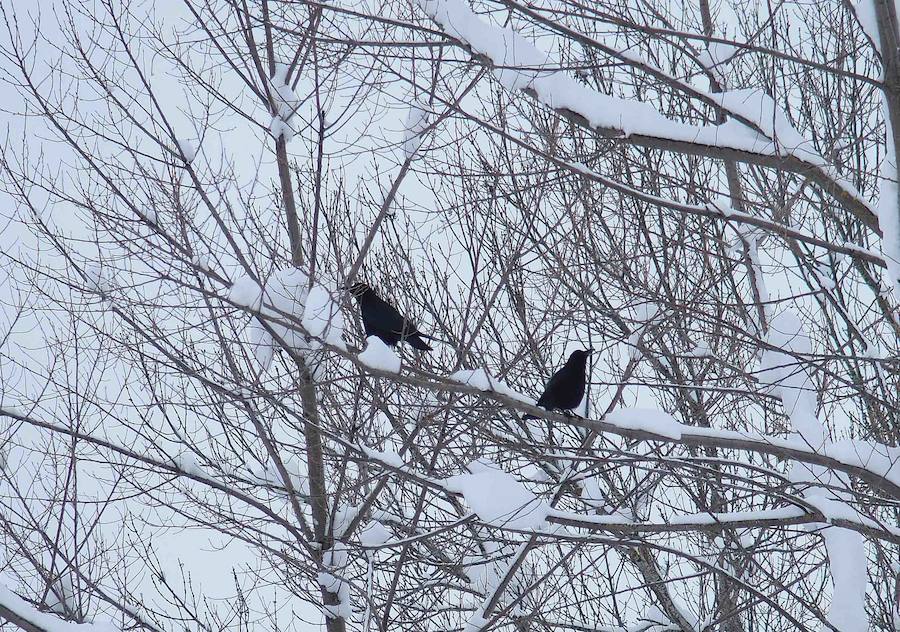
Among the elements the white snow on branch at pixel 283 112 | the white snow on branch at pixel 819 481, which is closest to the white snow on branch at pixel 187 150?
the white snow on branch at pixel 283 112

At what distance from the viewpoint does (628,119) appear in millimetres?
3396

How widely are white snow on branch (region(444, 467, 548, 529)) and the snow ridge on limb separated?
151 centimetres

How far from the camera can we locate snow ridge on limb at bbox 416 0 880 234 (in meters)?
3.41

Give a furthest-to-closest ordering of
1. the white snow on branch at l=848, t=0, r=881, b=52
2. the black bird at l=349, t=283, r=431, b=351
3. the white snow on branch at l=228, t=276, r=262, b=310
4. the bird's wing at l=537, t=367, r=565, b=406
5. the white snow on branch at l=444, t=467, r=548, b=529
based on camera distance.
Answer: the black bird at l=349, t=283, r=431, b=351 → the bird's wing at l=537, t=367, r=565, b=406 → the white snow on branch at l=228, t=276, r=262, b=310 → the white snow on branch at l=444, t=467, r=548, b=529 → the white snow on branch at l=848, t=0, r=881, b=52

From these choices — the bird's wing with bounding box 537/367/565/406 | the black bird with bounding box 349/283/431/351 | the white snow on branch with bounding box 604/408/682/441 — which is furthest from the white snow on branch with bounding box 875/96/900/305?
the black bird with bounding box 349/283/431/351

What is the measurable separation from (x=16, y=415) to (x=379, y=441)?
7.41 ft

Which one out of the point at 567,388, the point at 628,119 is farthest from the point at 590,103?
the point at 567,388

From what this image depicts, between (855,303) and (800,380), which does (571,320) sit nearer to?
(800,380)

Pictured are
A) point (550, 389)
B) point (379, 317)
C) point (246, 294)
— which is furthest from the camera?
point (379, 317)

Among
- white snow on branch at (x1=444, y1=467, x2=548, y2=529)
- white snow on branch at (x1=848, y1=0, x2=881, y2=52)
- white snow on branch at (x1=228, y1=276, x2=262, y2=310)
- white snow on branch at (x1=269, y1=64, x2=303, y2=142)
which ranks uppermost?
white snow on branch at (x1=269, y1=64, x2=303, y2=142)

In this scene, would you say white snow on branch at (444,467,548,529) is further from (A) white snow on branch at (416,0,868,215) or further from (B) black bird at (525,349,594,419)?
(A) white snow on branch at (416,0,868,215)

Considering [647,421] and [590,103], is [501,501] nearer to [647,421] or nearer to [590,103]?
[647,421]

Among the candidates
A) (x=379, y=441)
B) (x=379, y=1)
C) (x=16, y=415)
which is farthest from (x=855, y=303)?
(x=16, y=415)

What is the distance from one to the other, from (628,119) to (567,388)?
1.99 metres
